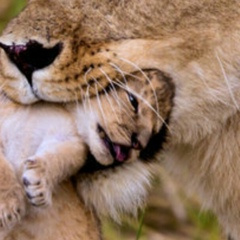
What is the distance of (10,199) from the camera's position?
2146 millimetres

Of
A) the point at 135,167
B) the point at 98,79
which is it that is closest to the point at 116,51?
the point at 98,79

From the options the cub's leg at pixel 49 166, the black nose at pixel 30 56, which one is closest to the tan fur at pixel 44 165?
the cub's leg at pixel 49 166

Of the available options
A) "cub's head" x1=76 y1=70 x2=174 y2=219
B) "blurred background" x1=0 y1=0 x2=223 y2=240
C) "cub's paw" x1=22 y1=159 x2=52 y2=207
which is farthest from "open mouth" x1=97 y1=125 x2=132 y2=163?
"blurred background" x1=0 y1=0 x2=223 y2=240

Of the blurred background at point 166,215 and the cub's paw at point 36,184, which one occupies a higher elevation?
the cub's paw at point 36,184

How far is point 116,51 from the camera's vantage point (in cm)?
227

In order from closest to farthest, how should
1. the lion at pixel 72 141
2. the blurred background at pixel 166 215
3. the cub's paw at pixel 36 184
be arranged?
the cub's paw at pixel 36 184 → the lion at pixel 72 141 → the blurred background at pixel 166 215

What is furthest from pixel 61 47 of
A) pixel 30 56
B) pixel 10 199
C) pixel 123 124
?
pixel 10 199

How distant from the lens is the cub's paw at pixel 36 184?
2.11 metres

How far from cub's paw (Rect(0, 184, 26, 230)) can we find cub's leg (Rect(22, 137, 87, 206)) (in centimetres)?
4

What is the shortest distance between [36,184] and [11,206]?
0.06 metres

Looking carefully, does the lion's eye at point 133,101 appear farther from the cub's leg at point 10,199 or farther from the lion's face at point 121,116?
the cub's leg at point 10,199

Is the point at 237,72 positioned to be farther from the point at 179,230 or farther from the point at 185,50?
the point at 179,230

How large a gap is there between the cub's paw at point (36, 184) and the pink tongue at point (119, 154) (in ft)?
0.54

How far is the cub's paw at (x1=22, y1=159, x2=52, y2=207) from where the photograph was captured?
2111 mm
